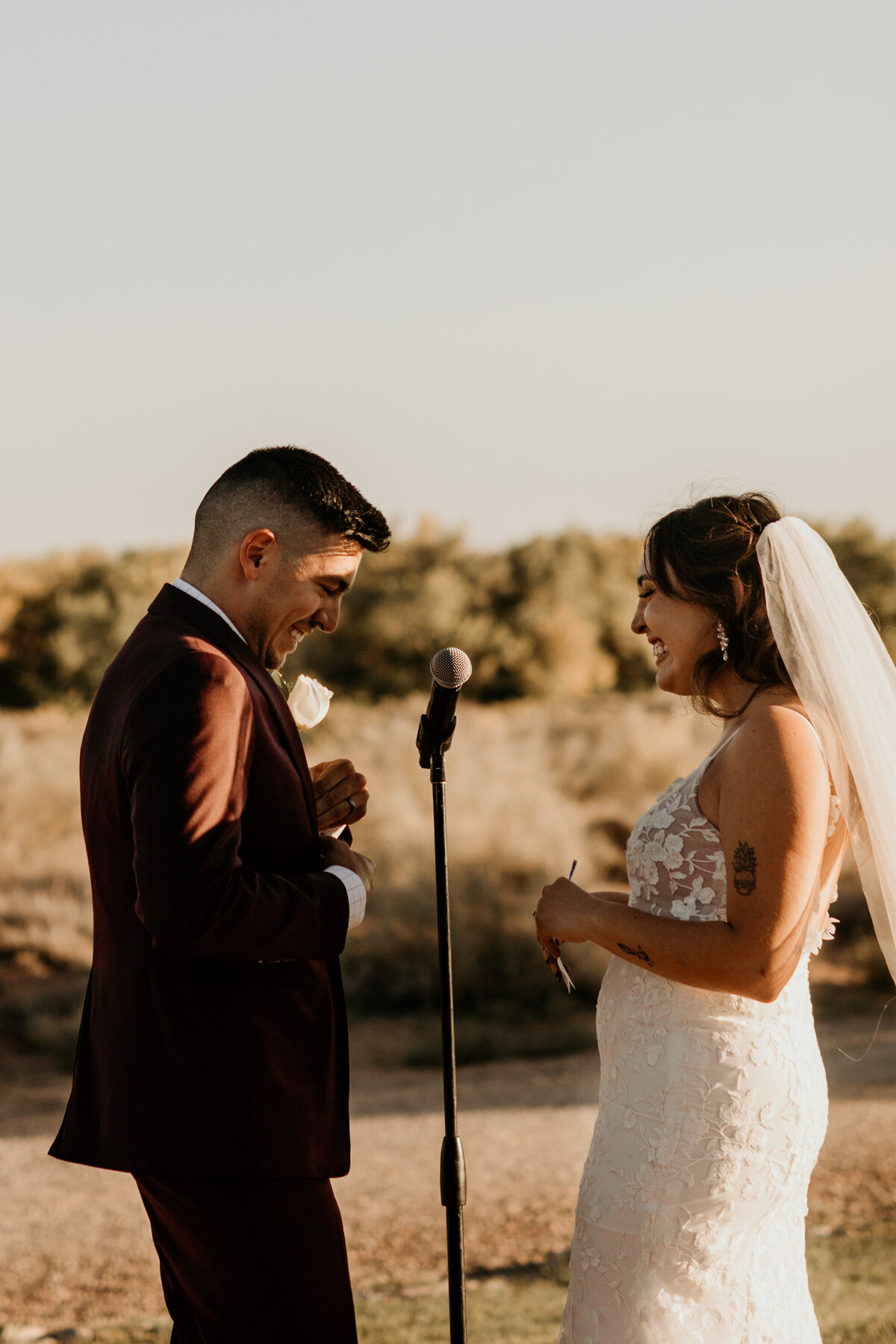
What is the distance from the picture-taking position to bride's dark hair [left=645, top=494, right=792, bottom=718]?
2926mm

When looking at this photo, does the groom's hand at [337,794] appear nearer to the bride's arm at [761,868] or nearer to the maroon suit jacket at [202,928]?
the maroon suit jacket at [202,928]

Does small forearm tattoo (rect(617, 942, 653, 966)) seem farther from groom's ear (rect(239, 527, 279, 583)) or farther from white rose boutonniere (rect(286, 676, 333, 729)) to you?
groom's ear (rect(239, 527, 279, 583))

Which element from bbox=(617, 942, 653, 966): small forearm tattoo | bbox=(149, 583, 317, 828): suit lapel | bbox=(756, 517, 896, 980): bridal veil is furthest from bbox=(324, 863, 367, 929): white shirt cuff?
bbox=(756, 517, 896, 980): bridal veil

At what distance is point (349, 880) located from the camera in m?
2.52

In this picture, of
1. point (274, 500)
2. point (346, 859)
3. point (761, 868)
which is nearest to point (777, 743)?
point (761, 868)

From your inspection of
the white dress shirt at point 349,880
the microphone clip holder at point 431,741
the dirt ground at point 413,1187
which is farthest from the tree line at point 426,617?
the white dress shirt at point 349,880

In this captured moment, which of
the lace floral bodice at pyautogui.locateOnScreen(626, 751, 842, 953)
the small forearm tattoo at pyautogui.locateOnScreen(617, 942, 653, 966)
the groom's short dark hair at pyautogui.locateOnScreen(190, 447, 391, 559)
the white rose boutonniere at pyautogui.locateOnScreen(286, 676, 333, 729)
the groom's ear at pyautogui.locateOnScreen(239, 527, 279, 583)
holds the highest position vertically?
the groom's short dark hair at pyautogui.locateOnScreen(190, 447, 391, 559)

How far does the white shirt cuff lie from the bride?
597mm

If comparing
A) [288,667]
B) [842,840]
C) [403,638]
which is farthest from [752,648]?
[403,638]

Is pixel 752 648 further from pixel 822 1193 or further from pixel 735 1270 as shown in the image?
pixel 822 1193

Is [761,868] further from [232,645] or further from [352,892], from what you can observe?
[232,645]

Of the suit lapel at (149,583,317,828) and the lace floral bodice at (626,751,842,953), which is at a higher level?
the suit lapel at (149,583,317,828)

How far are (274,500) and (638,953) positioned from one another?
4.19ft

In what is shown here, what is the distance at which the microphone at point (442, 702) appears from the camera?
9.38 ft
